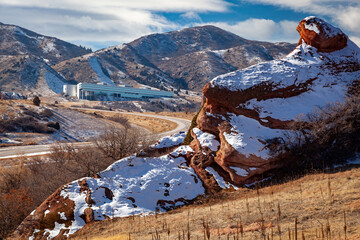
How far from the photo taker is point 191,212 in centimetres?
1286

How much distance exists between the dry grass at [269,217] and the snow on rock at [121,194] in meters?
0.93

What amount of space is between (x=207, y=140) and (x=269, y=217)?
853cm

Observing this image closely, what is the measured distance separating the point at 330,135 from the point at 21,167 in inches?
1050

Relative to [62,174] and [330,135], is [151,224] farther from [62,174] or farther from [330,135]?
[62,174]

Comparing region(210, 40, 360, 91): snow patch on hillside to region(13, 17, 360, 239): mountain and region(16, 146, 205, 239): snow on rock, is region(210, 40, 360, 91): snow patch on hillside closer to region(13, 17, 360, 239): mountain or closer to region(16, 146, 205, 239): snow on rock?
region(13, 17, 360, 239): mountain

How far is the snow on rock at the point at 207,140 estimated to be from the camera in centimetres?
1734

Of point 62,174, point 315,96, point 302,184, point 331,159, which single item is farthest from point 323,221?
point 62,174

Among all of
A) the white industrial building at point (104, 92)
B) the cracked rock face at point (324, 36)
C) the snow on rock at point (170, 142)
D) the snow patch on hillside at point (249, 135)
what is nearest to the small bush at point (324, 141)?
the snow patch on hillside at point (249, 135)

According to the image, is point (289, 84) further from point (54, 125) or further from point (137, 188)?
point (54, 125)

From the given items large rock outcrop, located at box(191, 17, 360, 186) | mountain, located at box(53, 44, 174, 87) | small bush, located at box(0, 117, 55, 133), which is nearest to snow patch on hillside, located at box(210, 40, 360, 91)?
large rock outcrop, located at box(191, 17, 360, 186)

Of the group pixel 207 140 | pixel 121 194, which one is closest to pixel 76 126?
pixel 207 140

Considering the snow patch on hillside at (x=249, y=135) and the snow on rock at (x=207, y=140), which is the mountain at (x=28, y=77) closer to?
the snow on rock at (x=207, y=140)

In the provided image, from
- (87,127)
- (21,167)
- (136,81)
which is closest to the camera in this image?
(21,167)

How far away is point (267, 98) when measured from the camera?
17.6 metres
